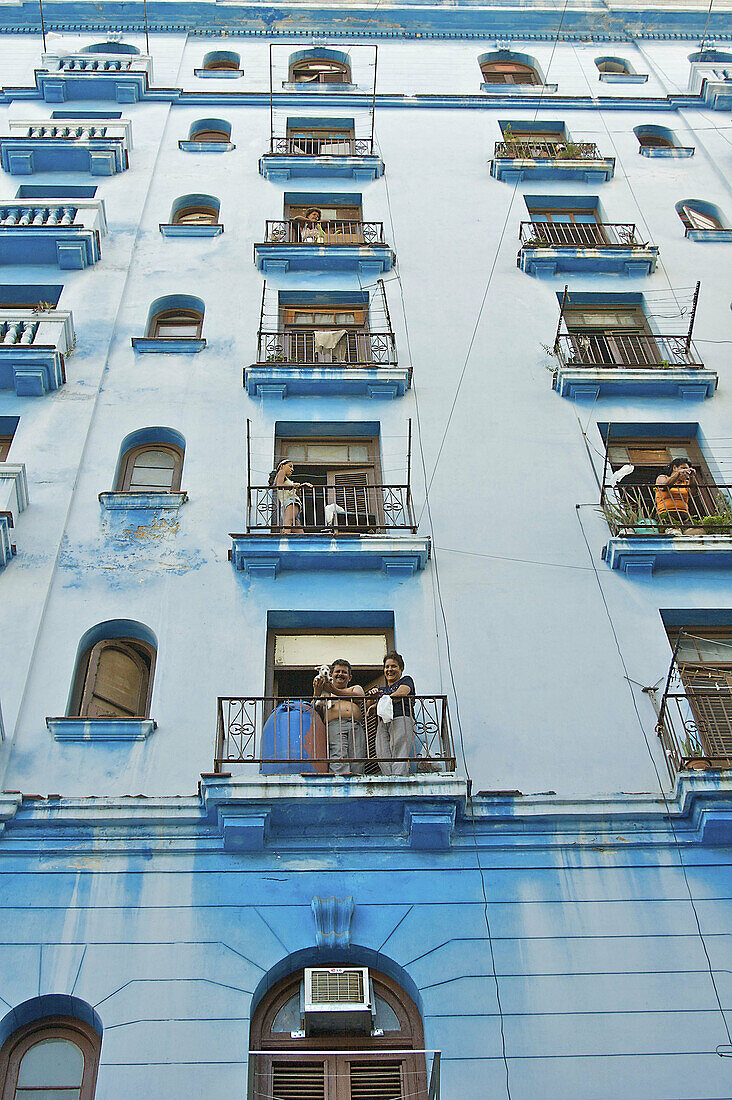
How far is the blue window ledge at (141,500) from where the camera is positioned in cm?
1667

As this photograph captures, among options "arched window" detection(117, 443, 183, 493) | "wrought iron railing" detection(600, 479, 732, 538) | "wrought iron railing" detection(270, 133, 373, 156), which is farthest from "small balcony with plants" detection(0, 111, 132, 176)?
"wrought iron railing" detection(600, 479, 732, 538)

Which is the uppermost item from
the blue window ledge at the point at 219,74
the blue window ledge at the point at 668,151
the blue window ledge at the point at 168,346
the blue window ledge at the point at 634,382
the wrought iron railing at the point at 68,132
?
the blue window ledge at the point at 219,74

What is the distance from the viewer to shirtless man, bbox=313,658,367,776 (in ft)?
42.9

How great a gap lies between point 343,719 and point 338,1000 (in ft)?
10.1

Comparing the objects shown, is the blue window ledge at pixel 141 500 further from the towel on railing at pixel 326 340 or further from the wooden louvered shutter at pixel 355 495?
the towel on railing at pixel 326 340

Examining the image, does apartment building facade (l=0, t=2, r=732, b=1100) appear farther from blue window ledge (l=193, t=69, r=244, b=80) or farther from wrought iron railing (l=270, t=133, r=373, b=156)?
blue window ledge (l=193, t=69, r=244, b=80)

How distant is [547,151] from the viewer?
2522 cm

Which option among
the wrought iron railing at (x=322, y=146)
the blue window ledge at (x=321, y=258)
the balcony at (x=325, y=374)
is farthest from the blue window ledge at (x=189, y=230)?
the balcony at (x=325, y=374)

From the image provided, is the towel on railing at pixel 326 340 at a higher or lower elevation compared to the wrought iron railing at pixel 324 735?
higher

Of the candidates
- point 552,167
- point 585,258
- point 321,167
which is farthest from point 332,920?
point 552,167

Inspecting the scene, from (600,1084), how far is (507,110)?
2234 cm

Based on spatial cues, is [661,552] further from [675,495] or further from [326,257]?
[326,257]

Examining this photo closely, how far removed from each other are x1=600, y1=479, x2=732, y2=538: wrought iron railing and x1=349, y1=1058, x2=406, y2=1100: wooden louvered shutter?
300 inches

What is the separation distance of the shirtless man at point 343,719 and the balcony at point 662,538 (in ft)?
14.5
